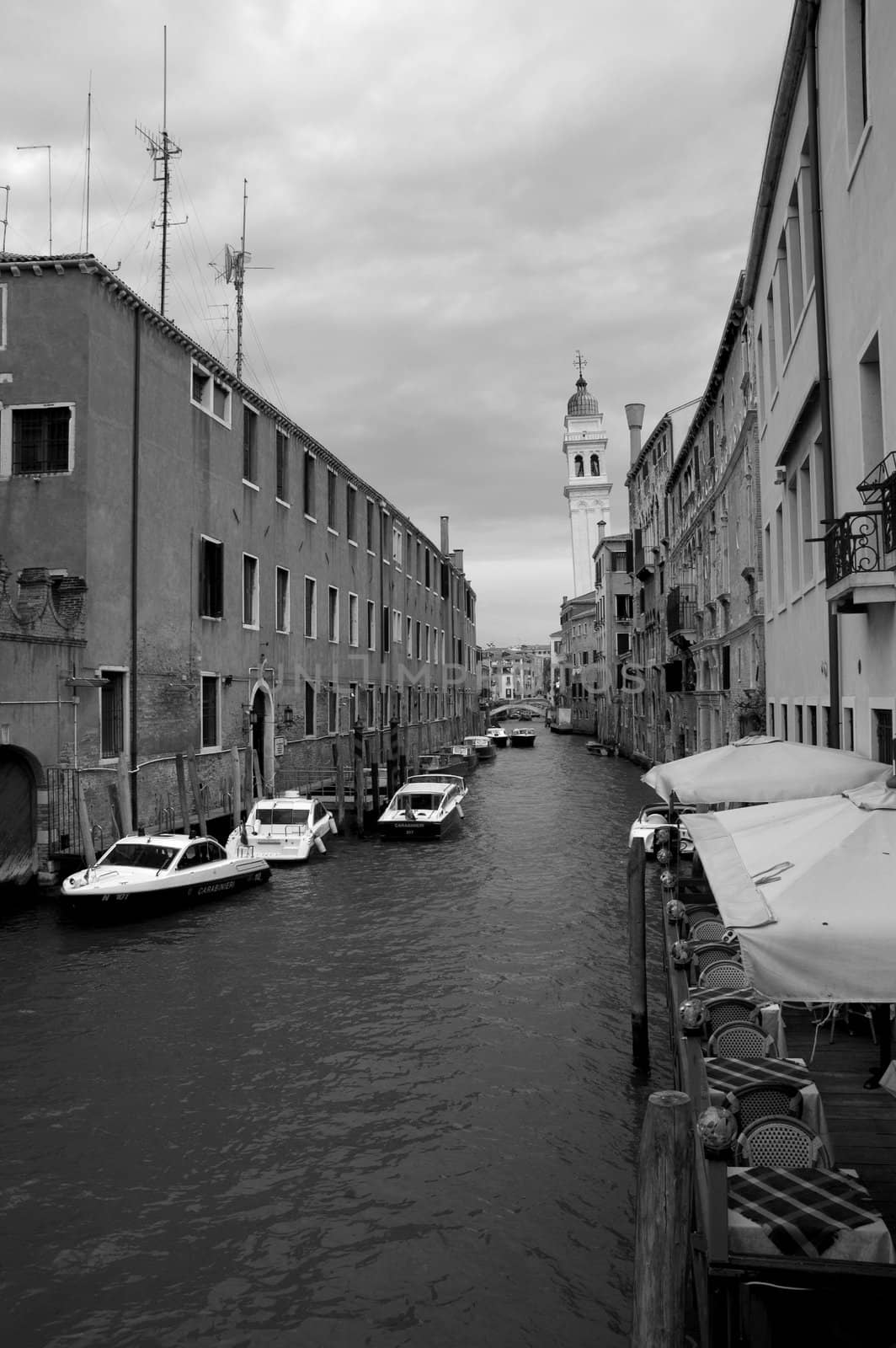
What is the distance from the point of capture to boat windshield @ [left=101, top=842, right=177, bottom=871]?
16.1 meters

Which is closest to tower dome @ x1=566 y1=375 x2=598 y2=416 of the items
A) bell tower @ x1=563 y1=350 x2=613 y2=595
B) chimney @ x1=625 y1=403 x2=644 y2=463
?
bell tower @ x1=563 y1=350 x2=613 y2=595

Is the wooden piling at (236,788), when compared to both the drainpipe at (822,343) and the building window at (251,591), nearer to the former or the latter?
the building window at (251,591)

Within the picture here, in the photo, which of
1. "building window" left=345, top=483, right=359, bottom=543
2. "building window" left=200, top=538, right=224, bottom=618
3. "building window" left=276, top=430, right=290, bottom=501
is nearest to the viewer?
"building window" left=200, top=538, right=224, bottom=618

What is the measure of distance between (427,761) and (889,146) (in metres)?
31.9

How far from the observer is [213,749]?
23.0m

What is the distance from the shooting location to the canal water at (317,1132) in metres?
5.92

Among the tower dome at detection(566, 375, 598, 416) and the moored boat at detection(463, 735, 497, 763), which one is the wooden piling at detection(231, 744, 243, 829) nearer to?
the moored boat at detection(463, 735, 497, 763)

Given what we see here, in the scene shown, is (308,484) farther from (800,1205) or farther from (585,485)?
(585,485)

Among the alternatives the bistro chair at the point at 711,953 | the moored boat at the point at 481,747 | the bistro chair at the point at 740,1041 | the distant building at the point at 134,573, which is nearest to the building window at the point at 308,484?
the distant building at the point at 134,573

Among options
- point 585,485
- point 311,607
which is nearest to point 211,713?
point 311,607

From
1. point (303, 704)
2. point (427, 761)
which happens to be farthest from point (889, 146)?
point (427, 761)

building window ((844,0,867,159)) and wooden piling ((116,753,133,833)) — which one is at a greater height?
building window ((844,0,867,159))

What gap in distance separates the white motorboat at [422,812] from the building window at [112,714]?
7483 mm

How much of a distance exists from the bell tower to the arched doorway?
3293 inches
